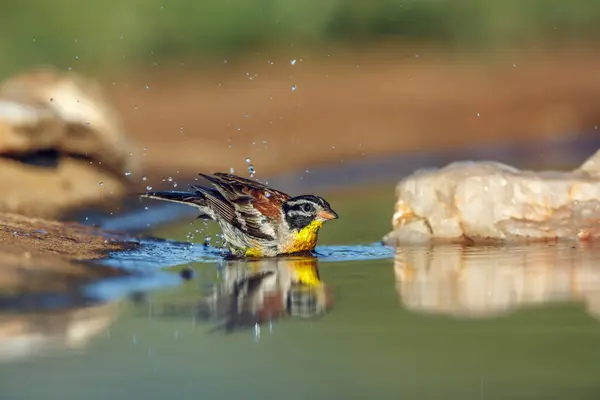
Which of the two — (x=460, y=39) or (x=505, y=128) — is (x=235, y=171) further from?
(x=460, y=39)

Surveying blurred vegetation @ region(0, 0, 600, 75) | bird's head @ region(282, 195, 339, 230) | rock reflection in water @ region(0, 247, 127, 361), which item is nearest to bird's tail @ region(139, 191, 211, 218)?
bird's head @ region(282, 195, 339, 230)

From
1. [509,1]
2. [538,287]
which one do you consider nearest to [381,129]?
[509,1]

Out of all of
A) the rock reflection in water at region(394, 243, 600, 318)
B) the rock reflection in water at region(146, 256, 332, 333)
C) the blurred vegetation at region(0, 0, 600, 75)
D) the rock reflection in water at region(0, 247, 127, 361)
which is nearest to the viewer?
the rock reflection in water at region(0, 247, 127, 361)

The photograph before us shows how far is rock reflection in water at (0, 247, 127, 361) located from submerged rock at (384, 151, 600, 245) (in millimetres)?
3114

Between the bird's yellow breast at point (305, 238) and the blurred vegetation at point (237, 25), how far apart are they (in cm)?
1013

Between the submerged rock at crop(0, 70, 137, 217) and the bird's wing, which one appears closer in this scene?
the bird's wing

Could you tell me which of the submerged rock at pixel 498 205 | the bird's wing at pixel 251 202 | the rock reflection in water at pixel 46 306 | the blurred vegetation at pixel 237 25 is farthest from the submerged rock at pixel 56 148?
the blurred vegetation at pixel 237 25

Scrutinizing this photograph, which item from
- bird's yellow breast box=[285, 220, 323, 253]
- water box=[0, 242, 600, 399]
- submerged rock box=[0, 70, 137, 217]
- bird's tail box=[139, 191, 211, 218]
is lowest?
water box=[0, 242, 600, 399]

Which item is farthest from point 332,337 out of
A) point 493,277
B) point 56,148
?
point 56,148

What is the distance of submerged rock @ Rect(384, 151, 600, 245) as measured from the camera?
1022cm

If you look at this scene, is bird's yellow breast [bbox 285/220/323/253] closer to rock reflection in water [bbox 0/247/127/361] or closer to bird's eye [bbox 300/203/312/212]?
bird's eye [bbox 300/203/312/212]

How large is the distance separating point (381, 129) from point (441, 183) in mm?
8930

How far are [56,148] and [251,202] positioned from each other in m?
3.65

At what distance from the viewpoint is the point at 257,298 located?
7883 mm
